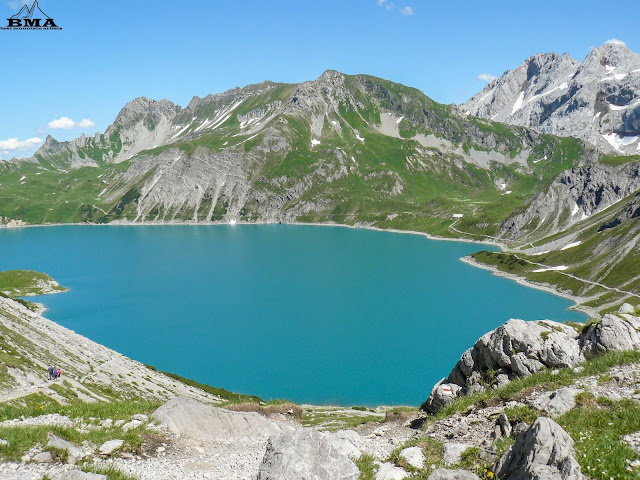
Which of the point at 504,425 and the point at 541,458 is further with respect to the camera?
the point at 504,425

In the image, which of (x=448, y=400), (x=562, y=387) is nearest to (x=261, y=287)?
(x=448, y=400)

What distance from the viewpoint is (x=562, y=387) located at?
59.9 feet

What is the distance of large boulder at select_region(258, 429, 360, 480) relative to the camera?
1323cm

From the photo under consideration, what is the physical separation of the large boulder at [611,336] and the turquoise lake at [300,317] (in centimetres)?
5021

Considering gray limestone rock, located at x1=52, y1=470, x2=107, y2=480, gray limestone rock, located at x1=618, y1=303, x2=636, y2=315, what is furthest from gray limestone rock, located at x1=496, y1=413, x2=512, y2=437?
gray limestone rock, located at x1=618, y1=303, x2=636, y2=315

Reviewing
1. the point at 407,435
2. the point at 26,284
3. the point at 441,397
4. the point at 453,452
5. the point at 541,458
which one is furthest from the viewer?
the point at 26,284

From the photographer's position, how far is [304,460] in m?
13.4

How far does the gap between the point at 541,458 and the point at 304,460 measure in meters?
6.46

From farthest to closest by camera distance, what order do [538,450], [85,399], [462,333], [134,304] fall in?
1. [134,304]
2. [462,333]
3. [85,399]
4. [538,450]

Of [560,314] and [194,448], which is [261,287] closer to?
[560,314]

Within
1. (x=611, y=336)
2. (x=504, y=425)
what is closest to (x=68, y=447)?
(x=504, y=425)

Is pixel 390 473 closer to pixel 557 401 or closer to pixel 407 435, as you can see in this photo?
pixel 407 435

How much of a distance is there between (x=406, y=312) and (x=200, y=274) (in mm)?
85545

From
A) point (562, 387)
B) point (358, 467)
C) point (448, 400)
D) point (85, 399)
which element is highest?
point (562, 387)
